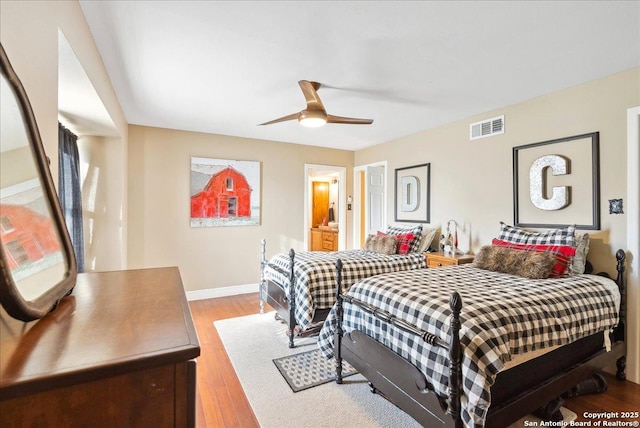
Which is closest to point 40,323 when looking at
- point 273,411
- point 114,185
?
point 273,411

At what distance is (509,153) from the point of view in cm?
337

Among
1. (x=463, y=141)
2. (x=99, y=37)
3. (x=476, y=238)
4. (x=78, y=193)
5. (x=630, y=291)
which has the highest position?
(x=99, y=37)

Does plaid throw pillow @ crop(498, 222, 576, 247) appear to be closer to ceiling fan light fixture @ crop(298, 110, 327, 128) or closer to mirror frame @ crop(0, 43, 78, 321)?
ceiling fan light fixture @ crop(298, 110, 327, 128)

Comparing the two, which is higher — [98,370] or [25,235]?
[25,235]

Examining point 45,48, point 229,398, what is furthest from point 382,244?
point 45,48

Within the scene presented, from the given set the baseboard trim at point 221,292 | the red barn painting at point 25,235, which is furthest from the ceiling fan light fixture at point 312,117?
the baseboard trim at point 221,292

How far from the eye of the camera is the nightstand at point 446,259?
11.4 ft

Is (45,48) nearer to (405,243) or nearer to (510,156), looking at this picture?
(405,243)

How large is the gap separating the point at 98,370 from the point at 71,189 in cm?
306

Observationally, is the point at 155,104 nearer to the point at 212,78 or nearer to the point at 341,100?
the point at 212,78

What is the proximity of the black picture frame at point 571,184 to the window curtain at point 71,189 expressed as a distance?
442 cm

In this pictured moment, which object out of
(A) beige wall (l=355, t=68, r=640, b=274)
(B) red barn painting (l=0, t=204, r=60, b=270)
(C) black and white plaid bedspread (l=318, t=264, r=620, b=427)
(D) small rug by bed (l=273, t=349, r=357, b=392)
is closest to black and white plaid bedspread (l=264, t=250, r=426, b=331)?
(D) small rug by bed (l=273, t=349, r=357, b=392)

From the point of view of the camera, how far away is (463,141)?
12.7ft

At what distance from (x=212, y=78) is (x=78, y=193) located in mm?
1778
